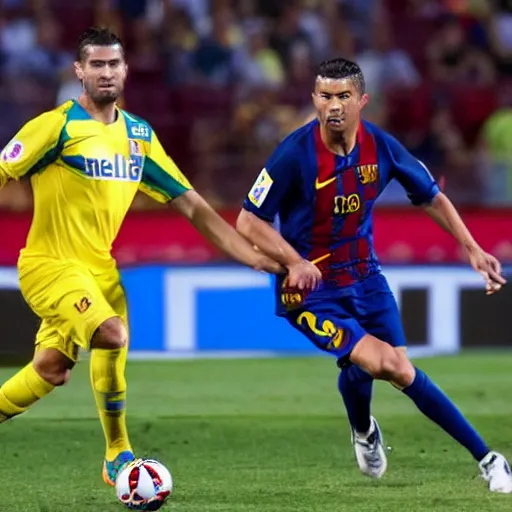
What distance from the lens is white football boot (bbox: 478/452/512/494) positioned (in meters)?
6.53

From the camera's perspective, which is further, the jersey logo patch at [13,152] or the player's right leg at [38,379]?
the player's right leg at [38,379]

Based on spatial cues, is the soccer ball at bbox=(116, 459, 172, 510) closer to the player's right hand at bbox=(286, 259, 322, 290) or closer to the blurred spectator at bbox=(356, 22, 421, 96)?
the player's right hand at bbox=(286, 259, 322, 290)

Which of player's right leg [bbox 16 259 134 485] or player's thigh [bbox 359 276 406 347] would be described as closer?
player's right leg [bbox 16 259 134 485]

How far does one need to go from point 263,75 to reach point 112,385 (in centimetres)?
934

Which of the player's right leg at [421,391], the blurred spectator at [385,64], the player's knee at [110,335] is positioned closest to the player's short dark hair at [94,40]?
the player's knee at [110,335]

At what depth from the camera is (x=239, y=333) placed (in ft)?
41.1

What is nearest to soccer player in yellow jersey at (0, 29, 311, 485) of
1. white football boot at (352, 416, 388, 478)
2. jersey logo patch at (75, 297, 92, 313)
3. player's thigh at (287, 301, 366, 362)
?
jersey logo patch at (75, 297, 92, 313)

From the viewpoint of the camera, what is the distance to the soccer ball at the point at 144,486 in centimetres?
600

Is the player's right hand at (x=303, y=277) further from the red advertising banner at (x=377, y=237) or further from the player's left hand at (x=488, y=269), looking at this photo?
the red advertising banner at (x=377, y=237)

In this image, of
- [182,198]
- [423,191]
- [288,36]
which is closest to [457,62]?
[288,36]

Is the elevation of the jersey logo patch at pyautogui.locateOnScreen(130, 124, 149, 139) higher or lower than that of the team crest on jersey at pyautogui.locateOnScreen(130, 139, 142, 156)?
higher

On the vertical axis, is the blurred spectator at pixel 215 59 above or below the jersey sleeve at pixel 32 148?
above

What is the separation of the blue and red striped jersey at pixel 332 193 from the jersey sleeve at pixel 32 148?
1.02 m

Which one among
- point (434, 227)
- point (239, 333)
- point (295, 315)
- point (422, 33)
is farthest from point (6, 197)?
point (295, 315)
